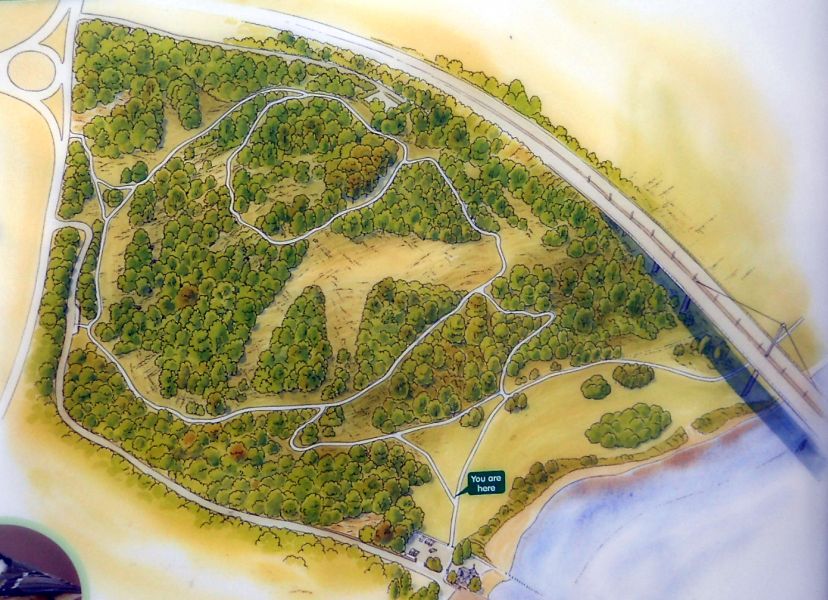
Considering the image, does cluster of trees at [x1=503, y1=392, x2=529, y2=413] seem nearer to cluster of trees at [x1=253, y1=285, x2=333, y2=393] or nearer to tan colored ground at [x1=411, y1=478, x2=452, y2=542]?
tan colored ground at [x1=411, y1=478, x2=452, y2=542]

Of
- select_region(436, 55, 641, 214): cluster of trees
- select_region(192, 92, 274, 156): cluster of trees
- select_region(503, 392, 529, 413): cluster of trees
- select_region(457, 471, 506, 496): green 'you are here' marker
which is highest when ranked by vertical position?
select_region(192, 92, 274, 156): cluster of trees

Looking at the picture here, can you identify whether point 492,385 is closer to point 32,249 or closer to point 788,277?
point 788,277

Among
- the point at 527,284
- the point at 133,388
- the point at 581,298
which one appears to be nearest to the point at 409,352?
the point at 527,284

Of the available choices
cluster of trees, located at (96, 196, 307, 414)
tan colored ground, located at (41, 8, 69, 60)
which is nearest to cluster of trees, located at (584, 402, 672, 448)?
cluster of trees, located at (96, 196, 307, 414)

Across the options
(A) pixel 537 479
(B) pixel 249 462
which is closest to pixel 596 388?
(A) pixel 537 479

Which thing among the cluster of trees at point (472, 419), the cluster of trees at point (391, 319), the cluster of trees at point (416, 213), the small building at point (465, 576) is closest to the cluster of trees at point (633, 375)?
the cluster of trees at point (472, 419)

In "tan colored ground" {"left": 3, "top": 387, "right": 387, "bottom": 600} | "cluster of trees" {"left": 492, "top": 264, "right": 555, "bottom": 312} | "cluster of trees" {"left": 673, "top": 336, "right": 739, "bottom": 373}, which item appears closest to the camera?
"tan colored ground" {"left": 3, "top": 387, "right": 387, "bottom": 600}
